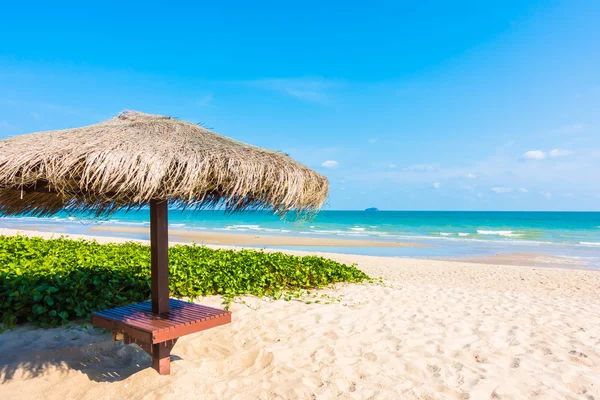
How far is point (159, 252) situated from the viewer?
11.1 ft

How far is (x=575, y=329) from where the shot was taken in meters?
5.16

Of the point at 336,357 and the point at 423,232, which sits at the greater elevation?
the point at 423,232

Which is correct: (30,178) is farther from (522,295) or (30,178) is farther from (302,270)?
(522,295)

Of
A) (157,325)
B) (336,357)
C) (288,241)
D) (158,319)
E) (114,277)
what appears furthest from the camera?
(288,241)

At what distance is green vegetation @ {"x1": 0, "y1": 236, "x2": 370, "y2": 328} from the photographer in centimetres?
449

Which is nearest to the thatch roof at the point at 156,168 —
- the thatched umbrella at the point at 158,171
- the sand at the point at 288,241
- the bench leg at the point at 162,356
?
the thatched umbrella at the point at 158,171

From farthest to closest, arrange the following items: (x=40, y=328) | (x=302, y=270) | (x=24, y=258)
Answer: (x=302, y=270) → (x=24, y=258) → (x=40, y=328)

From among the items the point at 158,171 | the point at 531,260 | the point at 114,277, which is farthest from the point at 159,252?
the point at 531,260

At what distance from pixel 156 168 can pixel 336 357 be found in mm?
2538

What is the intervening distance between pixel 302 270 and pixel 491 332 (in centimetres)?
319

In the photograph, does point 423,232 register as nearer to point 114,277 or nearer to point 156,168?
point 114,277

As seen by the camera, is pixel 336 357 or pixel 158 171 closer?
pixel 158 171

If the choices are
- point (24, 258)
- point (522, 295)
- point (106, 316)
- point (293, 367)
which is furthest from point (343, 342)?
point (24, 258)

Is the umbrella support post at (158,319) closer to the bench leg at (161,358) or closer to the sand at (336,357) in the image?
the bench leg at (161,358)
